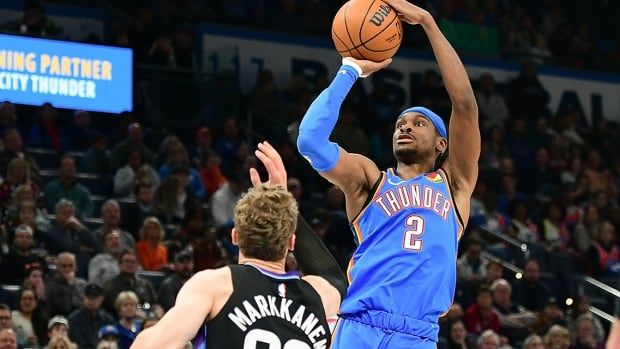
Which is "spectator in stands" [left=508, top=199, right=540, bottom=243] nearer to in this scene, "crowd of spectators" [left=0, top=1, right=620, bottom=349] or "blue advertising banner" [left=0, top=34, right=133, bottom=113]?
"crowd of spectators" [left=0, top=1, right=620, bottom=349]

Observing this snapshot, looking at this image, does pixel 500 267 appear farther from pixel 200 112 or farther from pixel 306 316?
pixel 306 316

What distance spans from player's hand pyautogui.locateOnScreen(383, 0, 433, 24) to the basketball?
0.11 ft

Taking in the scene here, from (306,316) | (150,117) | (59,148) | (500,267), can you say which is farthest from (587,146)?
(306,316)

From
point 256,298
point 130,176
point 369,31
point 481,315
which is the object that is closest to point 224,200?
point 130,176

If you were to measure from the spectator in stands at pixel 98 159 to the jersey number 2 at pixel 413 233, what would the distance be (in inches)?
379

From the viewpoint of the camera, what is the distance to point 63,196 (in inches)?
575

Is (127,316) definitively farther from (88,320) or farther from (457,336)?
(457,336)

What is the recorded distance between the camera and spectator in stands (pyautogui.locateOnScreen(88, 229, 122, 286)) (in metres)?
13.1

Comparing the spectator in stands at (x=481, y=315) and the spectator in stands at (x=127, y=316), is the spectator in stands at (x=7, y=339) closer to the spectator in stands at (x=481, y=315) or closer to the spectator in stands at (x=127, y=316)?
the spectator in stands at (x=127, y=316)

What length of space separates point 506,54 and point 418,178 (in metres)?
16.1

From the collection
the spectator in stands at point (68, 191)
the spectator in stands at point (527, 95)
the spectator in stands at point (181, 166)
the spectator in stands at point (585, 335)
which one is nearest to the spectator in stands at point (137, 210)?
the spectator in stands at point (68, 191)

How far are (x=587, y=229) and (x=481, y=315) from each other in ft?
13.6

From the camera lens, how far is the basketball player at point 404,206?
6.32 m

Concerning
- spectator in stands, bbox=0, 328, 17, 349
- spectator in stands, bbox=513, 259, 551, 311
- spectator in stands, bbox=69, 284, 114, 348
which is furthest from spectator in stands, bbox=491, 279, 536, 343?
spectator in stands, bbox=0, 328, 17, 349
